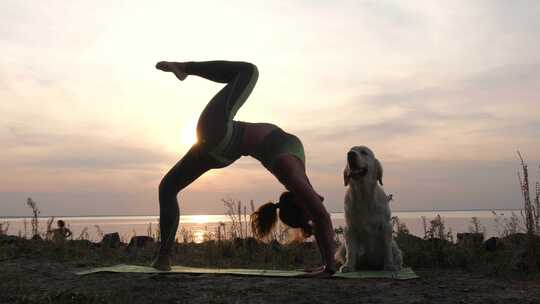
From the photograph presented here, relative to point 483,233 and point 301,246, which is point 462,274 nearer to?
point 483,233

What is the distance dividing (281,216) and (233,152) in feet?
3.61

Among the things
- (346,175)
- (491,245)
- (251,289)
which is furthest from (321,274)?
(491,245)

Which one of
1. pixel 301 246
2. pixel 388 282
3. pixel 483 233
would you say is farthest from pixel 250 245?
pixel 388 282

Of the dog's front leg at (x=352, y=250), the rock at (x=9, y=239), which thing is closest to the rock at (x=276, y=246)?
the dog's front leg at (x=352, y=250)

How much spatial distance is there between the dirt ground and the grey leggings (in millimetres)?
751

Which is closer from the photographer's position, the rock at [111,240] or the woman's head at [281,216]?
the woman's head at [281,216]

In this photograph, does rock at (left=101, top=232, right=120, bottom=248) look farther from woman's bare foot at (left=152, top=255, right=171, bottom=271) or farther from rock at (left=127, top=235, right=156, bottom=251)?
woman's bare foot at (left=152, top=255, right=171, bottom=271)

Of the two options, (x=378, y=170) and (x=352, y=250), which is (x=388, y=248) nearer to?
(x=352, y=250)

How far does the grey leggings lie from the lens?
19.8 ft

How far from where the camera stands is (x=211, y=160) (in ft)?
20.1

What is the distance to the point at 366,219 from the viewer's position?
266 inches

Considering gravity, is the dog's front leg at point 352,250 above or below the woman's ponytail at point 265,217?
below

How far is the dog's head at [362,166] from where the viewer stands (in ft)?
22.0

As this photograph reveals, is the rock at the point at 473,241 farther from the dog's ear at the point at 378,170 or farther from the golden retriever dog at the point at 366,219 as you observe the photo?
the dog's ear at the point at 378,170
